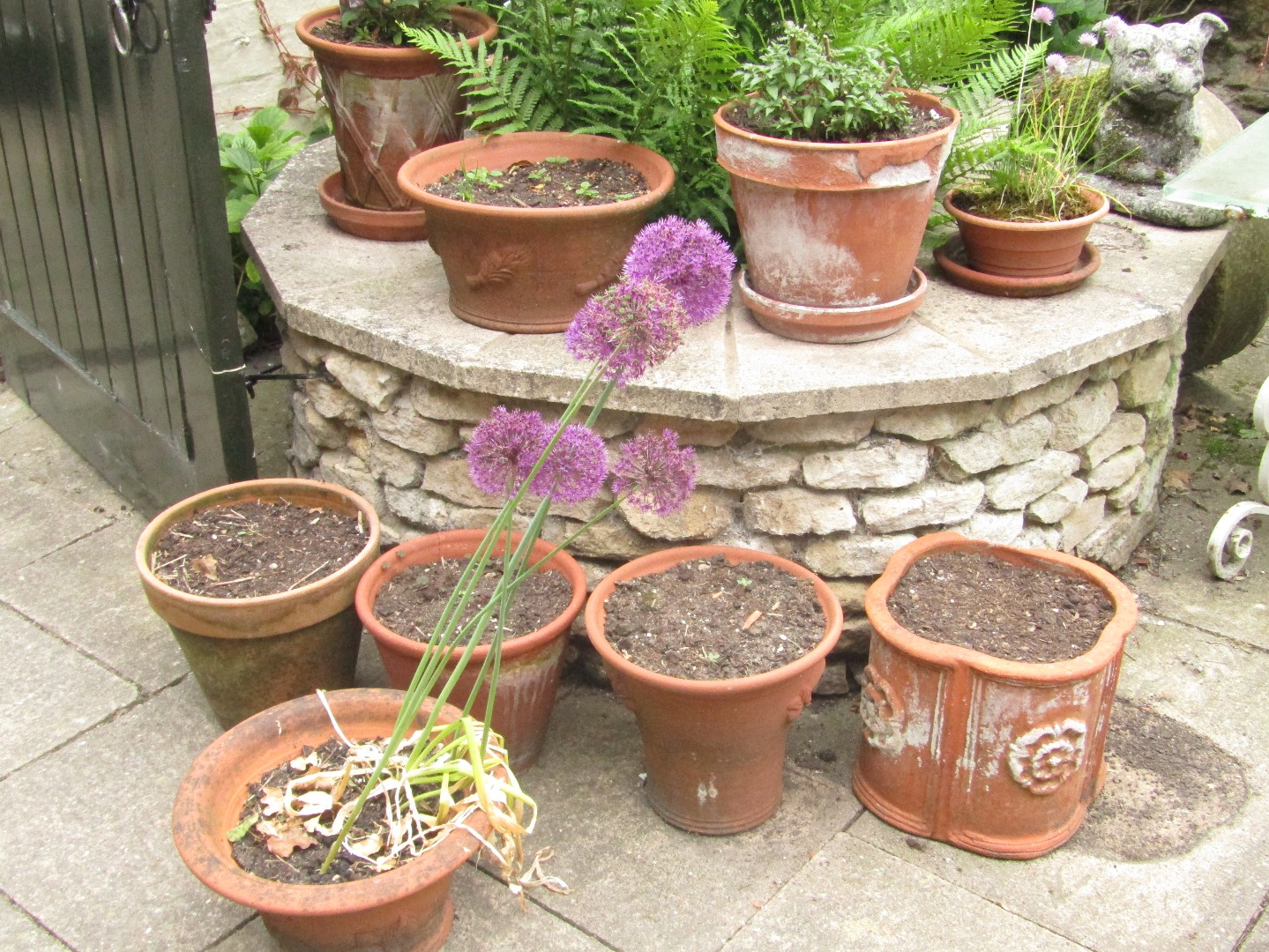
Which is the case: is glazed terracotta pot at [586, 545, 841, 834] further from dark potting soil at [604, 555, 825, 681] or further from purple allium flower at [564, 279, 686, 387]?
purple allium flower at [564, 279, 686, 387]

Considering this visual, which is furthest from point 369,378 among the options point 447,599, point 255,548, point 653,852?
point 653,852

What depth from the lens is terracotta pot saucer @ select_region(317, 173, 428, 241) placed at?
3338 mm

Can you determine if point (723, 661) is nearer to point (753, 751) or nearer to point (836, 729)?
point (753, 751)

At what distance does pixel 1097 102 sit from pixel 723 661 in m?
2.03

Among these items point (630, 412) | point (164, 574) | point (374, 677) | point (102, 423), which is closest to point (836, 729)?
point (630, 412)

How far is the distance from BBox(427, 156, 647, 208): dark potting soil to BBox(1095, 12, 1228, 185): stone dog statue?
1.34m

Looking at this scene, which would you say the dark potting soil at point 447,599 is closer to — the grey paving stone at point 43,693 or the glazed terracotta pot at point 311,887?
the glazed terracotta pot at point 311,887

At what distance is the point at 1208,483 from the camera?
148 inches

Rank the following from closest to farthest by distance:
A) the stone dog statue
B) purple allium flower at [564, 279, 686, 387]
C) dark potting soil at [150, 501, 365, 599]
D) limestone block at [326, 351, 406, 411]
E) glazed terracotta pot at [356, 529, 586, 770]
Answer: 1. purple allium flower at [564, 279, 686, 387]
2. glazed terracotta pot at [356, 529, 586, 770]
3. dark potting soil at [150, 501, 365, 599]
4. limestone block at [326, 351, 406, 411]
5. the stone dog statue

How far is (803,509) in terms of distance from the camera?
8.91 feet

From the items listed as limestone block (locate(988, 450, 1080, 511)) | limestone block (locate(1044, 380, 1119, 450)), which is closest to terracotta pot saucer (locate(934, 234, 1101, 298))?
limestone block (locate(1044, 380, 1119, 450))

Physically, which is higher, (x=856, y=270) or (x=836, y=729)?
(x=856, y=270)

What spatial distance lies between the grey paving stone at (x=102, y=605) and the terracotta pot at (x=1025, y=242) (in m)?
2.20

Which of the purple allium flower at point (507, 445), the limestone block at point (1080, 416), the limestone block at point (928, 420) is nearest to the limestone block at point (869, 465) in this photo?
the limestone block at point (928, 420)
